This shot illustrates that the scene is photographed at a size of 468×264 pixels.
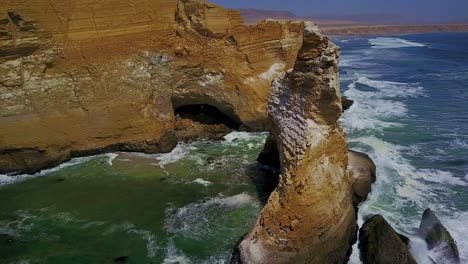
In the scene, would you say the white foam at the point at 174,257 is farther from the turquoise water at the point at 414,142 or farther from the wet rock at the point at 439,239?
the wet rock at the point at 439,239

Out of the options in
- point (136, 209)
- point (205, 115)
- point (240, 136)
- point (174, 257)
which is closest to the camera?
point (174, 257)

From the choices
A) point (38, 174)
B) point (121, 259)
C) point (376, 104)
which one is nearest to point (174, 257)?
point (121, 259)

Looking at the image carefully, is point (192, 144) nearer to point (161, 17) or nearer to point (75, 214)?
point (161, 17)

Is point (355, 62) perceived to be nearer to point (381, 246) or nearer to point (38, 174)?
point (38, 174)

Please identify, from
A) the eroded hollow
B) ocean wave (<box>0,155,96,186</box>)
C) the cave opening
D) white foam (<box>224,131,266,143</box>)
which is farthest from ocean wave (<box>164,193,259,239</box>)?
the cave opening

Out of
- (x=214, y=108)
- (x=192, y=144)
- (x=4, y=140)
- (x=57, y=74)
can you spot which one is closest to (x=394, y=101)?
(x=214, y=108)
